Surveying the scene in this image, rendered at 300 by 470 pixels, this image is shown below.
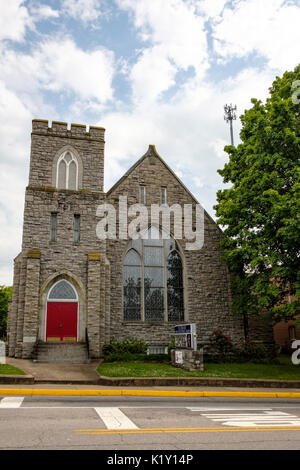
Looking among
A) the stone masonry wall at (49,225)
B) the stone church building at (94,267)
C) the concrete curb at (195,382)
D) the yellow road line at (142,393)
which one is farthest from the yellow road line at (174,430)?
the stone masonry wall at (49,225)

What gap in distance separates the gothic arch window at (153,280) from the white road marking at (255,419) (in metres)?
12.2

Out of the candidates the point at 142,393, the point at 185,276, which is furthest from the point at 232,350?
the point at 142,393

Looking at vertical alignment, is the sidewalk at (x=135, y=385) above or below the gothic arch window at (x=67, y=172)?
below

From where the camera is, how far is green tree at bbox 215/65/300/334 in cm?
1586

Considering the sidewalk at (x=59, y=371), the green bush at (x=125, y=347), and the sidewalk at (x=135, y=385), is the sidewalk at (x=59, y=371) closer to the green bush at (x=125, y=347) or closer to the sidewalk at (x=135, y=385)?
the sidewalk at (x=135, y=385)

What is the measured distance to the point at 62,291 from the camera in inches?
763

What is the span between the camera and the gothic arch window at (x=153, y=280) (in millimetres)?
21094

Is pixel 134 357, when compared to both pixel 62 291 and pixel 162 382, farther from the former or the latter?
pixel 162 382

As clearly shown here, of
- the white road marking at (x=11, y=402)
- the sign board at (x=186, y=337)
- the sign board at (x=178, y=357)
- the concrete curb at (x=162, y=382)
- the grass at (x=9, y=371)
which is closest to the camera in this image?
the white road marking at (x=11, y=402)

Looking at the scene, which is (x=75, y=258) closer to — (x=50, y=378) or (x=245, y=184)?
(x=50, y=378)

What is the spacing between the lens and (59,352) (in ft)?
58.9

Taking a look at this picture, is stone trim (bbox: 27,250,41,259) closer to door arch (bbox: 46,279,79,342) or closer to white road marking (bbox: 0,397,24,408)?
door arch (bbox: 46,279,79,342)

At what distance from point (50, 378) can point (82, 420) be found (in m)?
6.36

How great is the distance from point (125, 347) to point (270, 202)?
964 cm
